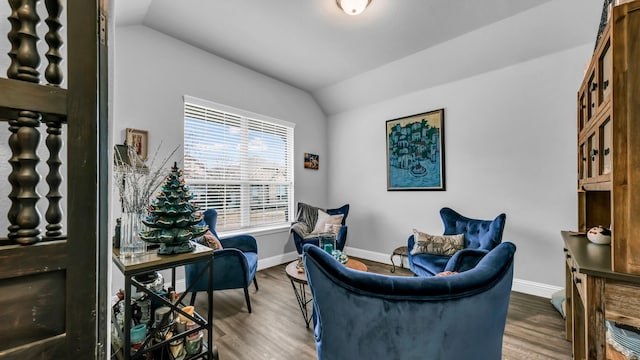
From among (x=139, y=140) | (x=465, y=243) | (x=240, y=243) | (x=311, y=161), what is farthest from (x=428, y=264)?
(x=139, y=140)

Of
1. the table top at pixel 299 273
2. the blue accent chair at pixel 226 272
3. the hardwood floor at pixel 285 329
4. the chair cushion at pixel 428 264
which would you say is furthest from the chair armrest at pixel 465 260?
the blue accent chair at pixel 226 272

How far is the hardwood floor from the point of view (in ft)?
6.17

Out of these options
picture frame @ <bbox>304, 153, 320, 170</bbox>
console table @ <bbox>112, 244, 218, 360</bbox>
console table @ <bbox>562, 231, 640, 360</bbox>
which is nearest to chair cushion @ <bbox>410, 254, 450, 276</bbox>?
console table @ <bbox>562, 231, 640, 360</bbox>

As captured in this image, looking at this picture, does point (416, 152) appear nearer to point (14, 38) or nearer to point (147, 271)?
point (147, 271)

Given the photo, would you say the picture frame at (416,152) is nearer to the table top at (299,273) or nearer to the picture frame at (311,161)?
the picture frame at (311,161)

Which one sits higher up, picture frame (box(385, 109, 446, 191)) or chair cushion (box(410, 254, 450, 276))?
picture frame (box(385, 109, 446, 191))

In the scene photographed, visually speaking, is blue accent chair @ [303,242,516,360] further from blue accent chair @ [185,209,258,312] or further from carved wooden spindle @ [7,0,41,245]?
blue accent chair @ [185,209,258,312]

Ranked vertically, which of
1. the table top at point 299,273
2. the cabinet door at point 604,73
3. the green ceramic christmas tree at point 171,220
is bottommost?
the table top at point 299,273

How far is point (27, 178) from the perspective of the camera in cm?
57

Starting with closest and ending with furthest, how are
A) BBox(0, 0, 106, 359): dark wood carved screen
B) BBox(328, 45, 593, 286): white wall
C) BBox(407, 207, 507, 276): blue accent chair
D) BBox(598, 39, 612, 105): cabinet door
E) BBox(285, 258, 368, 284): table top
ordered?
BBox(0, 0, 106, 359): dark wood carved screen
BBox(598, 39, 612, 105): cabinet door
BBox(285, 258, 368, 284): table top
BBox(407, 207, 507, 276): blue accent chair
BBox(328, 45, 593, 286): white wall

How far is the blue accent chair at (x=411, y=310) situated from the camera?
92 cm

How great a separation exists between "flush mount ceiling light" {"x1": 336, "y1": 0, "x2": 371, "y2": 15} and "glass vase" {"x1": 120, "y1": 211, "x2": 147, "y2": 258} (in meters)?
2.31

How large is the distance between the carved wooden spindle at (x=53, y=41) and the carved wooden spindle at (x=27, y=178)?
0.10m

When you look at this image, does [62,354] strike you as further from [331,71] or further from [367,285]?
[331,71]
